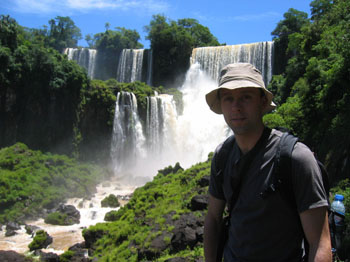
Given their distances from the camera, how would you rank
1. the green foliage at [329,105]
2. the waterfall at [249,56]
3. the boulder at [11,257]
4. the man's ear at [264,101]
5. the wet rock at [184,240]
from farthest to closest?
the waterfall at [249,56], the boulder at [11,257], the green foliage at [329,105], the wet rock at [184,240], the man's ear at [264,101]

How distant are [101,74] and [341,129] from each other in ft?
127

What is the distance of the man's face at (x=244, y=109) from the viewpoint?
1.80 m

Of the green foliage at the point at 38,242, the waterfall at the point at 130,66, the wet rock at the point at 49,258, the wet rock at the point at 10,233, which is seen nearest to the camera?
the wet rock at the point at 49,258

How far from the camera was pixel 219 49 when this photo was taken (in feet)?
107

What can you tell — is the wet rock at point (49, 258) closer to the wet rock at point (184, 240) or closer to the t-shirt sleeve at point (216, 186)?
the wet rock at point (184, 240)

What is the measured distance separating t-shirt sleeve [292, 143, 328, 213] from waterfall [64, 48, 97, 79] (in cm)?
4465

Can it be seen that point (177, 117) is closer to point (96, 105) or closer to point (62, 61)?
point (96, 105)

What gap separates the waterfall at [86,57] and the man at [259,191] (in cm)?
4421

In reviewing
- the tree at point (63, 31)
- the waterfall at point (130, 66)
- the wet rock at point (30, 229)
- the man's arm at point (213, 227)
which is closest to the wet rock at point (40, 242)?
the wet rock at point (30, 229)

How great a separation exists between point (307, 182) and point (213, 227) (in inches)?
31.8

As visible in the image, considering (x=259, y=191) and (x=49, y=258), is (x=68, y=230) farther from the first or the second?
(x=259, y=191)

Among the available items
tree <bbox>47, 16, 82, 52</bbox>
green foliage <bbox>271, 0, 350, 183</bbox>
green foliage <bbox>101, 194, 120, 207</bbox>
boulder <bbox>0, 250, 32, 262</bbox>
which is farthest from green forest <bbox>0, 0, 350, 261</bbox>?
tree <bbox>47, 16, 82, 52</bbox>

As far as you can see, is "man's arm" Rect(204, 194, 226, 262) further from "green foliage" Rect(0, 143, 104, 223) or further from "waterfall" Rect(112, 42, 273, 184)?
"waterfall" Rect(112, 42, 273, 184)

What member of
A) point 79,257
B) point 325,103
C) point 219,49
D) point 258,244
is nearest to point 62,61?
point 219,49
